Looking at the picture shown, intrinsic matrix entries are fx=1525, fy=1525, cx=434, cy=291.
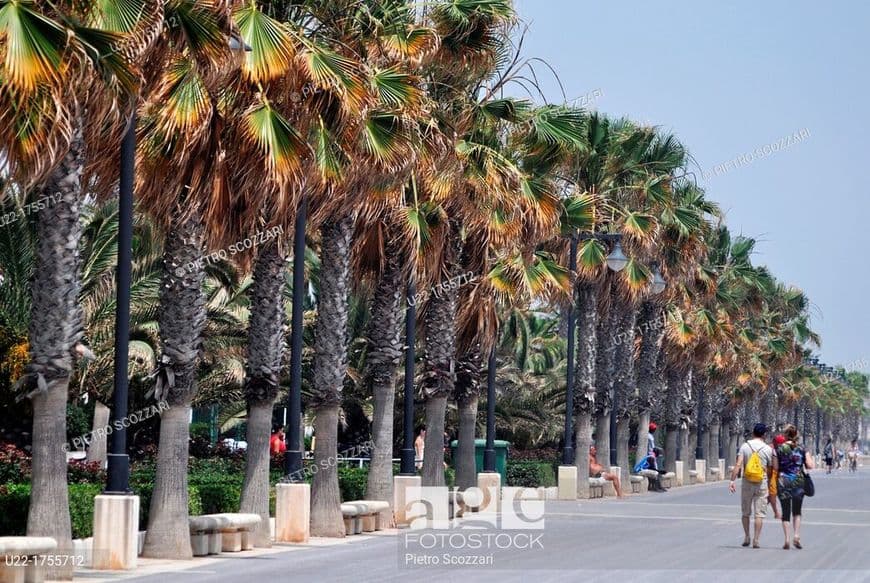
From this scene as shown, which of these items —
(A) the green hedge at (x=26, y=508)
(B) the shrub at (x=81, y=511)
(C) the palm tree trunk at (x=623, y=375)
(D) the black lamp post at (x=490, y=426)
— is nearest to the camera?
(A) the green hedge at (x=26, y=508)

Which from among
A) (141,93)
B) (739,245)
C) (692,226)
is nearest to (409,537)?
(141,93)

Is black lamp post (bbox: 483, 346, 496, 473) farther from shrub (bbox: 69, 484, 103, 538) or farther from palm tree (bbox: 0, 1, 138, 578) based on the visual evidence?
palm tree (bbox: 0, 1, 138, 578)

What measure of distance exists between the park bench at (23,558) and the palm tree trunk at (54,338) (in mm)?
A: 753

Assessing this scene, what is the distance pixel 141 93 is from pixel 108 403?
63.8ft

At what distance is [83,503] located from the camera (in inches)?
698

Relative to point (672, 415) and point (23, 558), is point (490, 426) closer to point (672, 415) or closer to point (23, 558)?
point (23, 558)

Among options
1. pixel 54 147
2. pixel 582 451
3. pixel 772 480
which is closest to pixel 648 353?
pixel 582 451

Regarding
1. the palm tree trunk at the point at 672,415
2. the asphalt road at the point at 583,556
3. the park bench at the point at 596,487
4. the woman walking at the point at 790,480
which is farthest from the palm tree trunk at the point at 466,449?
the palm tree trunk at the point at 672,415

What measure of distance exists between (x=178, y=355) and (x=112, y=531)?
3251 millimetres

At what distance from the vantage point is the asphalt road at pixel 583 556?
53.3 feet

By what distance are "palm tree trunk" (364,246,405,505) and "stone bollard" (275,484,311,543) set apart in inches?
184

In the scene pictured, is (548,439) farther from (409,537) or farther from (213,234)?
(213,234)

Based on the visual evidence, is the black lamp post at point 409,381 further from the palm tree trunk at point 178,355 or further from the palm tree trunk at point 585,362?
the palm tree trunk at point 585,362

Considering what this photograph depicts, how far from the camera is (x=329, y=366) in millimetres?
23938
